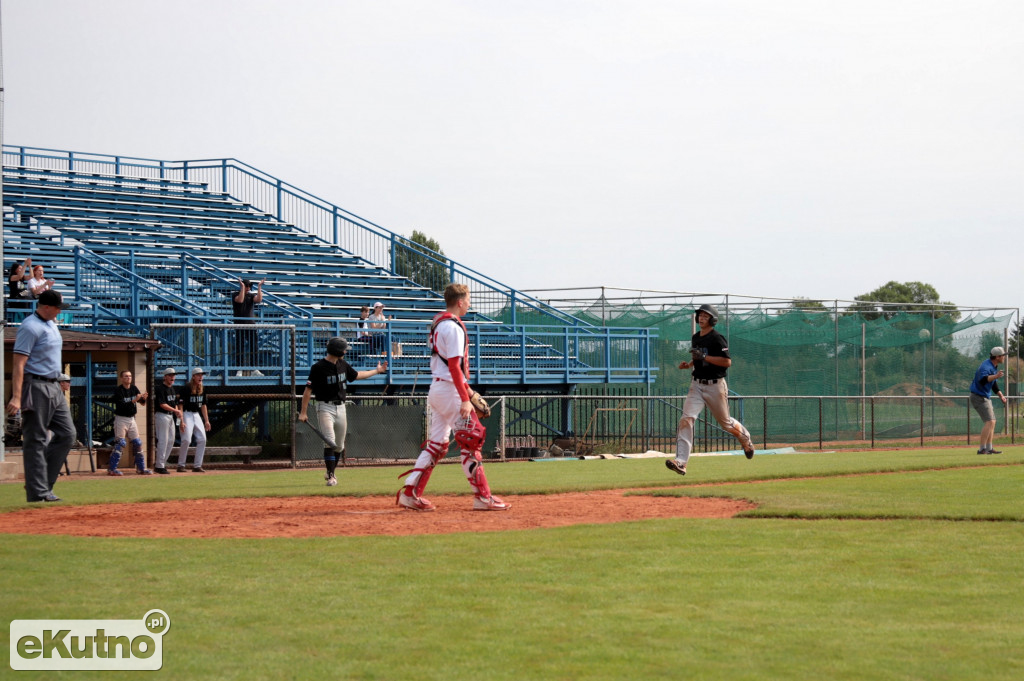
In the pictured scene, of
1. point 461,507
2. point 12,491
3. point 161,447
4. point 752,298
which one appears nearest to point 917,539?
point 461,507

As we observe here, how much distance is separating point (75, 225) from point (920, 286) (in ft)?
255

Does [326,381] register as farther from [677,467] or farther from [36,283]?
[36,283]

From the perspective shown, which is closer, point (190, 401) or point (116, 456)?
point (116, 456)

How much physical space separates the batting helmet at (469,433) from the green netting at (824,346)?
20.5 m

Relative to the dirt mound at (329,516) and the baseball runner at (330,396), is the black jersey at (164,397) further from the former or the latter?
the dirt mound at (329,516)

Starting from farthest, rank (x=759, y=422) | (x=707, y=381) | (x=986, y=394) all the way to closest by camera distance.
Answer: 1. (x=759, y=422)
2. (x=986, y=394)
3. (x=707, y=381)

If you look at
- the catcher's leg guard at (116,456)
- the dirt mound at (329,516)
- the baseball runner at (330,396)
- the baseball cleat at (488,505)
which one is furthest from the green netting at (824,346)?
the baseball cleat at (488,505)

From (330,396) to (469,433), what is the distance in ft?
17.5

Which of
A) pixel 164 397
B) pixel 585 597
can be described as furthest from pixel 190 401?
pixel 585 597

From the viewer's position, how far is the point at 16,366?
11227 millimetres

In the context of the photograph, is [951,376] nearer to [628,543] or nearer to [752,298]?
[752,298]

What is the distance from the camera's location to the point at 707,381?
1430cm

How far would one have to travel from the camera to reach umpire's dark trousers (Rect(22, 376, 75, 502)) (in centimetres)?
1162

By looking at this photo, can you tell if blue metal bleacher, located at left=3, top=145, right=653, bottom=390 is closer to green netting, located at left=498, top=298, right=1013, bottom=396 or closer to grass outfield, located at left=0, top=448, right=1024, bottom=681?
green netting, located at left=498, top=298, right=1013, bottom=396
